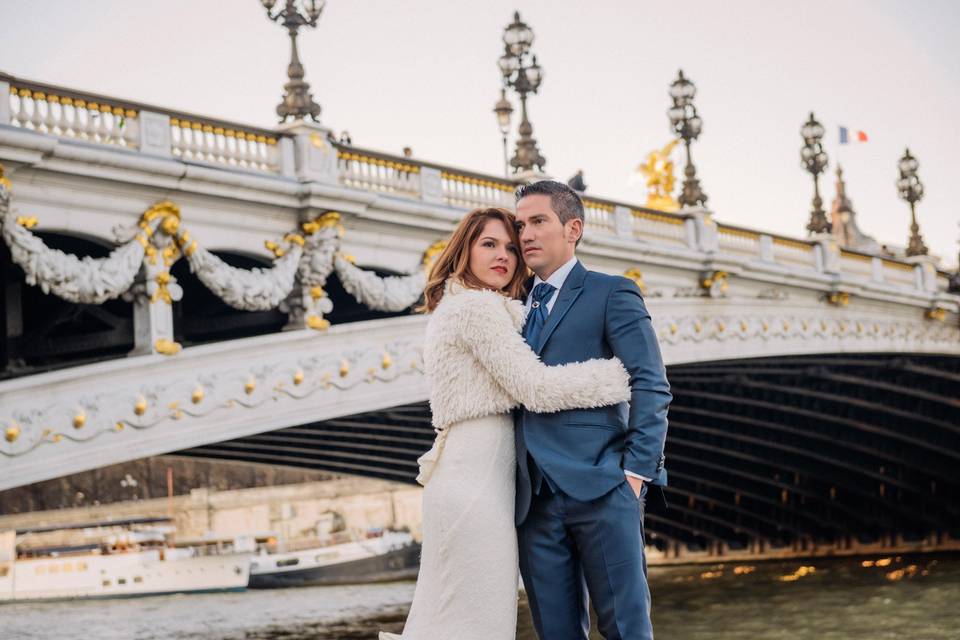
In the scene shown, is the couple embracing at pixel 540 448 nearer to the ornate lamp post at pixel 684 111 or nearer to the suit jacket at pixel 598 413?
the suit jacket at pixel 598 413

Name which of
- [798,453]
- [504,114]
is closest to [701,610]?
[798,453]

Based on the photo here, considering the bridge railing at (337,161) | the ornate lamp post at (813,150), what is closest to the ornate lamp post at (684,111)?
the bridge railing at (337,161)

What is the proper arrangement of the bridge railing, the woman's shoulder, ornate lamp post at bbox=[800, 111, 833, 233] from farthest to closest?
ornate lamp post at bbox=[800, 111, 833, 233], the bridge railing, the woman's shoulder

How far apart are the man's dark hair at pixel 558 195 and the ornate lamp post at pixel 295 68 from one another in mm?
10329

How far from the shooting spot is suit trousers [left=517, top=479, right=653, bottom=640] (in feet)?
16.7

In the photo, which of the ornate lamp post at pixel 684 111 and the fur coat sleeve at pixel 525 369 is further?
the ornate lamp post at pixel 684 111

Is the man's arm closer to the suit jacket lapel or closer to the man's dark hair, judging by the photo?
the suit jacket lapel

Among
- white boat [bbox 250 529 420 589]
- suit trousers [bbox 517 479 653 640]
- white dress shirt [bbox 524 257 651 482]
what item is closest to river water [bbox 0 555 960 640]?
white boat [bbox 250 529 420 589]

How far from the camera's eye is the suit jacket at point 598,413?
507 centimetres

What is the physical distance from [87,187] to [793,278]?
15.9 m

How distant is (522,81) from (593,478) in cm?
1470

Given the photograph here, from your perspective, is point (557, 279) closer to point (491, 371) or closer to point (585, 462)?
point (491, 371)

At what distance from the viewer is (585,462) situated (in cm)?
510

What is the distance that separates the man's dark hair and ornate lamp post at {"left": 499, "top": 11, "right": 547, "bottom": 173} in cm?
1384
